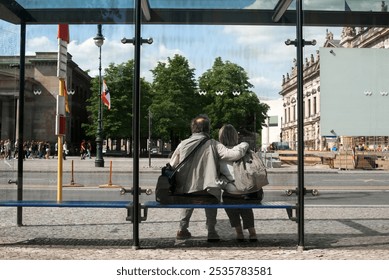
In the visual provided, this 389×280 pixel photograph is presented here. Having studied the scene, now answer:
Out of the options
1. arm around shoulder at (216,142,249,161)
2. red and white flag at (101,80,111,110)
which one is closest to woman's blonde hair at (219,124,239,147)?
arm around shoulder at (216,142,249,161)

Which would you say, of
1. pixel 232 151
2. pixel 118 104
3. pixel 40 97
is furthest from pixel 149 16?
pixel 232 151

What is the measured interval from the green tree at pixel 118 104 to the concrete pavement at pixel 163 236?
0.44 meters

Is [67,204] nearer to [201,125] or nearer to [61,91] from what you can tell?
[61,91]

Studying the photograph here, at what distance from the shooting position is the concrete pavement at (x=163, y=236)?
547cm

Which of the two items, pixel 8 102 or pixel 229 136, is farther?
pixel 8 102

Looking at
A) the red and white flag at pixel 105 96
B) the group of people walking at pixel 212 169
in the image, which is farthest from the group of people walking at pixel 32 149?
the group of people walking at pixel 212 169

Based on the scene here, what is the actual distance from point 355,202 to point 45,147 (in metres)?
7.50

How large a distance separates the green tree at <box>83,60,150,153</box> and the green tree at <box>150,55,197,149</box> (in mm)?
195

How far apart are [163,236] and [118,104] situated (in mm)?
1841

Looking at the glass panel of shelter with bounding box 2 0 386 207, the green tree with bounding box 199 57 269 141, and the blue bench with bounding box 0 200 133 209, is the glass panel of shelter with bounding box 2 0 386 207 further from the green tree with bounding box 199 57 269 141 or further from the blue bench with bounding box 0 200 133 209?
the blue bench with bounding box 0 200 133 209

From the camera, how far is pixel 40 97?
22.6ft

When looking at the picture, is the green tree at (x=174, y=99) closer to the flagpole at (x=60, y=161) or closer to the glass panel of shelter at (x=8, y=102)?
the flagpole at (x=60, y=161)

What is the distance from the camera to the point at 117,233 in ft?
22.8
